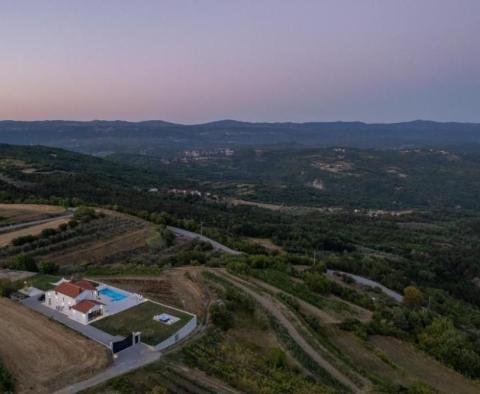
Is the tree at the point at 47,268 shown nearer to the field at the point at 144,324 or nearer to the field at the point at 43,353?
the field at the point at 43,353

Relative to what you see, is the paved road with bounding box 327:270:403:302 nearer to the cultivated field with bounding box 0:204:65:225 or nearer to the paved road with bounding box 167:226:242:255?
the paved road with bounding box 167:226:242:255

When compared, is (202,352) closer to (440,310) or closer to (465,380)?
(465,380)

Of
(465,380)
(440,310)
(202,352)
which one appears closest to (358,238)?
(440,310)

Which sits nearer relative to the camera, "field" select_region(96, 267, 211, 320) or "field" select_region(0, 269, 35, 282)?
"field" select_region(96, 267, 211, 320)

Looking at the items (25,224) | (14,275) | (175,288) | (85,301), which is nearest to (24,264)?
(14,275)

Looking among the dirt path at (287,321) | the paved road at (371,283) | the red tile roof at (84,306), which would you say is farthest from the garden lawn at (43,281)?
the paved road at (371,283)

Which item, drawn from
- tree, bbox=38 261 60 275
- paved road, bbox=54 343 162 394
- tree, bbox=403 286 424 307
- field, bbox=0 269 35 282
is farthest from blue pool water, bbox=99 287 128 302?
tree, bbox=403 286 424 307

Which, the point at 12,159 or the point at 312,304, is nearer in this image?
the point at 312,304

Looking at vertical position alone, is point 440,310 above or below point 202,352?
below
